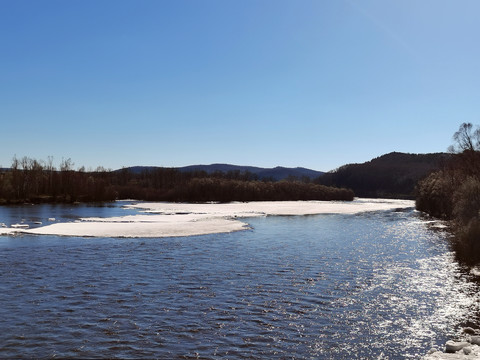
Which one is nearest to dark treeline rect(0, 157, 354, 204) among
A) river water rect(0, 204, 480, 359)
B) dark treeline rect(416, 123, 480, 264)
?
dark treeline rect(416, 123, 480, 264)

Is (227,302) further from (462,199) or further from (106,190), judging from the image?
(106,190)

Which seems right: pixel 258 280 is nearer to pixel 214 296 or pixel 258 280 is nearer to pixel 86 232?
A: pixel 214 296

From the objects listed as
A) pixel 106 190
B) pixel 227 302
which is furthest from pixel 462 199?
pixel 106 190

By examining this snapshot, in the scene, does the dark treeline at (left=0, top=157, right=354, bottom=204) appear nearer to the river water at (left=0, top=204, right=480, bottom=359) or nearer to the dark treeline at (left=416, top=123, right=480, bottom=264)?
the dark treeline at (left=416, top=123, right=480, bottom=264)

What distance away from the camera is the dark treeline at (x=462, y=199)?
27906 mm

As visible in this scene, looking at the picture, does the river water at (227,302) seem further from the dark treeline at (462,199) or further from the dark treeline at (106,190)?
the dark treeline at (106,190)

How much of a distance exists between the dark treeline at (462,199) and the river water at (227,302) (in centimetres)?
219

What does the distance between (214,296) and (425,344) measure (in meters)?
8.08

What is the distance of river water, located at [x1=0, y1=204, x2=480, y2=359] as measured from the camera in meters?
11.8

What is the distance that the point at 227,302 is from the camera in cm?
1619

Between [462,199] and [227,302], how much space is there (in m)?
25.5

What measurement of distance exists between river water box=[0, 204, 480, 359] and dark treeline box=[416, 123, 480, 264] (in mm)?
2189

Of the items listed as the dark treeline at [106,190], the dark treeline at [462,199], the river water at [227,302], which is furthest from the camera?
the dark treeline at [106,190]

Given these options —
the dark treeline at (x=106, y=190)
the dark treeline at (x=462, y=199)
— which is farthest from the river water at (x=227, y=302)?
the dark treeline at (x=106, y=190)
